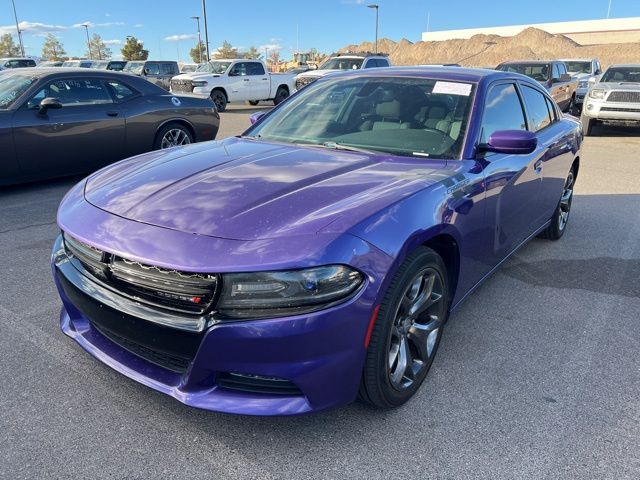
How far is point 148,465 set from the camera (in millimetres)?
2119

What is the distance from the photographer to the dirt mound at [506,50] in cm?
6700

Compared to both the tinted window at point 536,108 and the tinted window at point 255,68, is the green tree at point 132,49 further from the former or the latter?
the tinted window at point 536,108

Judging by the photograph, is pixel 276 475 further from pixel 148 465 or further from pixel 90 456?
pixel 90 456

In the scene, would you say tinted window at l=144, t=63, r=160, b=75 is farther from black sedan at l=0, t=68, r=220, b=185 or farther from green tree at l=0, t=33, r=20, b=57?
green tree at l=0, t=33, r=20, b=57

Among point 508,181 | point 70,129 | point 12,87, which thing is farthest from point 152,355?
point 12,87

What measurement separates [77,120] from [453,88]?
17.1 ft

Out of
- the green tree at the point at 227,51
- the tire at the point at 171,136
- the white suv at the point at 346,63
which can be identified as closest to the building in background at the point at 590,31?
the green tree at the point at 227,51

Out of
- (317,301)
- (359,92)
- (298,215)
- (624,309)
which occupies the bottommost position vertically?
(624,309)

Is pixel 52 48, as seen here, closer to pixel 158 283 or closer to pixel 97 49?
pixel 97 49

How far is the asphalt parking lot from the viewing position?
2.14 m

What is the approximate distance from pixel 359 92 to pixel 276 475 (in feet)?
8.42

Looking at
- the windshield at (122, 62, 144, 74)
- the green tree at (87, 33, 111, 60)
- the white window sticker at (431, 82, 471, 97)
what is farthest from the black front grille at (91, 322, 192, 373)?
the green tree at (87, 33, 111, 60)

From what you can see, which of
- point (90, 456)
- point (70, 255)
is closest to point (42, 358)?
point (70, 255)

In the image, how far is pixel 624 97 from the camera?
11.6 meters
